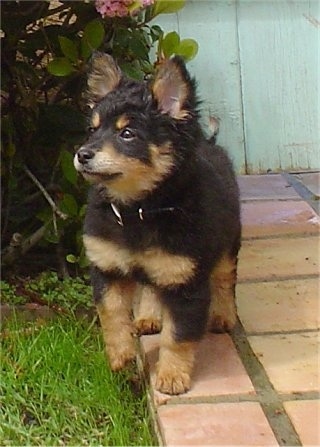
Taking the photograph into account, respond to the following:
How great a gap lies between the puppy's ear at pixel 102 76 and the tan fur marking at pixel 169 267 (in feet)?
1.59

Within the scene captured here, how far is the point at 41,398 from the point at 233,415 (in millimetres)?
615

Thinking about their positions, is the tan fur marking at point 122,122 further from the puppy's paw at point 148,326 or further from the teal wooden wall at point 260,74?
the teal wooden wall at point 260,74

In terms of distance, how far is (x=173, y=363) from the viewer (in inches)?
100

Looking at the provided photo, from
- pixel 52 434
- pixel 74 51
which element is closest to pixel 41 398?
pixel 52 434

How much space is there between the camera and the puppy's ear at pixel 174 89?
244 cm

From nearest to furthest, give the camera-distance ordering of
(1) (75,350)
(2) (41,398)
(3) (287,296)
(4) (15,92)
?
(2) (41,398), (1) (75,350), (3) (287,296), (4) (15,92)

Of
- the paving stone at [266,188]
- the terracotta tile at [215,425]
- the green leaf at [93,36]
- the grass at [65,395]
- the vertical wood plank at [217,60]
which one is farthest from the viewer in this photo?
the vertical wood plank at [217,60]

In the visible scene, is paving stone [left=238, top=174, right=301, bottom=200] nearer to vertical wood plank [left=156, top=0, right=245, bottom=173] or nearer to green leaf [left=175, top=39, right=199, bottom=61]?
vertical wood plank [left=156, top=0, right=245, bottom=173]

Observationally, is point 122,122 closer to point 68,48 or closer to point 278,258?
point 68,48

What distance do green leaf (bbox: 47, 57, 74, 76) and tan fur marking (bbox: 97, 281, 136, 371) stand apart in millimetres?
785

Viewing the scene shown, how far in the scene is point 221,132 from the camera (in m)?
4.58

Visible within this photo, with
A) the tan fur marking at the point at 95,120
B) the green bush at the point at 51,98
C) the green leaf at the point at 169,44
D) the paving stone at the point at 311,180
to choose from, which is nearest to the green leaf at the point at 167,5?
the green bush at the point at 51,98

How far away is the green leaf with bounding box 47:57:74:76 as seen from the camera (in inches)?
120

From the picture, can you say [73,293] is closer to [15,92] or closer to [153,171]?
[15,92]
